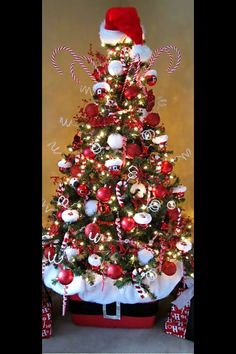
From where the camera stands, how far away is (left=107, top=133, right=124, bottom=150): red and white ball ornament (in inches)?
91.6

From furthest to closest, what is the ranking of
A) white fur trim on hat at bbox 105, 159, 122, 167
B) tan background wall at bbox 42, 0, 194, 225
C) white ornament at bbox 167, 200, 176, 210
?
1. tan background wall at bbox 42, 0, 194, 225
2. white ornament at bbox 167, 200, 176, 210
3. white fur trim on hat at bbox 105, 159, 122, 167

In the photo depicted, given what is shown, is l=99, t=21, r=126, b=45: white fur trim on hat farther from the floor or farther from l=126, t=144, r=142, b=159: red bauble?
the floor

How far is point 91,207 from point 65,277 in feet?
1.58

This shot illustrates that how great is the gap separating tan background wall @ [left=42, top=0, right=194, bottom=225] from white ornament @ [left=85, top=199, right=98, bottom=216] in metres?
0.99

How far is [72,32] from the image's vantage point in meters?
3.36

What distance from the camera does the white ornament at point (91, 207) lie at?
7.64ft

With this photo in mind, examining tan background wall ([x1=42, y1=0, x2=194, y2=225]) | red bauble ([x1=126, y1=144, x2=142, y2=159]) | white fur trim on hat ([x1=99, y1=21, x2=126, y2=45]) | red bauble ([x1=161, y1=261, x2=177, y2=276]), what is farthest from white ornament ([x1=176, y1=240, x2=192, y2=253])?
white fur trim on hat ([x1=99, y1=21, x2=126, y2=45])

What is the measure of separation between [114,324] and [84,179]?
0.97m

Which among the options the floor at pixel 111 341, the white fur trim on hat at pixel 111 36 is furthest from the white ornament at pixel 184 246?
the white fur trim on hat at pixel 111 36

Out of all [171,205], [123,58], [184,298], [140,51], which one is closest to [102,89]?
[123,58]

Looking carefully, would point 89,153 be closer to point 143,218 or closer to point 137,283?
point 143,218
